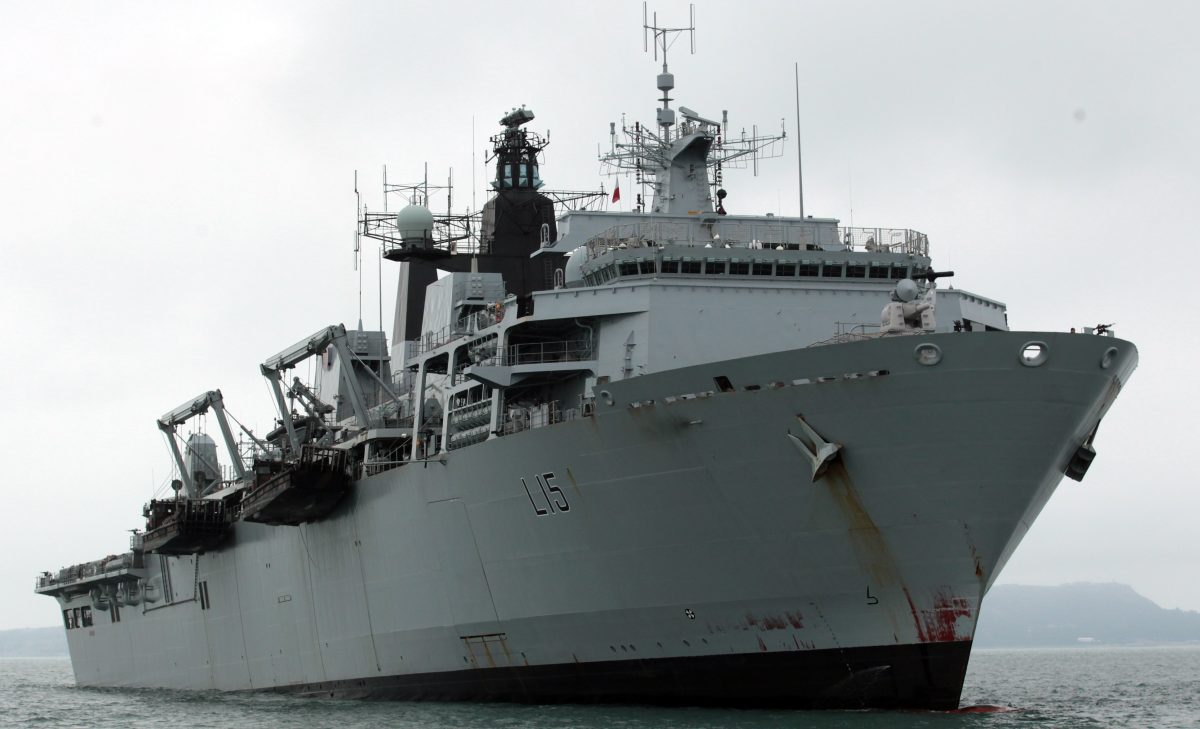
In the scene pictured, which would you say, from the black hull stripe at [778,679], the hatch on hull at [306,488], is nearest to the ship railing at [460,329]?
Answer: the hatch on hull at [306,488]

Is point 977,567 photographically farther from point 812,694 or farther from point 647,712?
point 647,712

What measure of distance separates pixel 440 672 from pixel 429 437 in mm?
4523

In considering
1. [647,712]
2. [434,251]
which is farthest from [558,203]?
[647,712]

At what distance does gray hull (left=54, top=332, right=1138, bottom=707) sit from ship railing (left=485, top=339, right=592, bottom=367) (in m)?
1.70

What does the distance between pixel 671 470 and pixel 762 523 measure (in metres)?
1.64

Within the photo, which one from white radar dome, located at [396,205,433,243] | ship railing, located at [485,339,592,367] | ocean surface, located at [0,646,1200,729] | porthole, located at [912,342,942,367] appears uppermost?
white radar dome, located at [396,205,433,243]

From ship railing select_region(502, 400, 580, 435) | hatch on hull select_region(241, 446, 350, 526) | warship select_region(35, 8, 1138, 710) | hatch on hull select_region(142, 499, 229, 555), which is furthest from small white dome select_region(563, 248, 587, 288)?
hatch on hull select_region(142, 499, 229, 555)

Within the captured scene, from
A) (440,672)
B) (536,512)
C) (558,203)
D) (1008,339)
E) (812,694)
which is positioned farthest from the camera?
(558,203)

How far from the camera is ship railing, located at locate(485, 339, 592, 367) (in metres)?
25.0

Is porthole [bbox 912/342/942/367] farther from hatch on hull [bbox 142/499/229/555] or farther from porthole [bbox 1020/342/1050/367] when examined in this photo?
hatch on hull [bbox 142/499/229/555]

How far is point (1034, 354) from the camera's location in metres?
19.6

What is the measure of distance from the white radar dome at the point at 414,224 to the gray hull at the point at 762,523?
10376 millimetres

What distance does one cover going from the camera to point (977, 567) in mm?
20469

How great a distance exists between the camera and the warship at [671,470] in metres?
20.2
